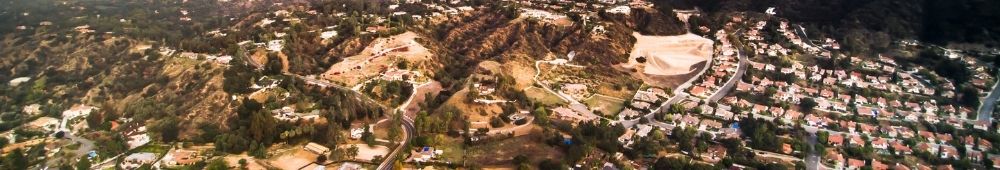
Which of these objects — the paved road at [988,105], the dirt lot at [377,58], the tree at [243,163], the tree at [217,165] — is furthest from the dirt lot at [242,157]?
the paved road at [988,105]

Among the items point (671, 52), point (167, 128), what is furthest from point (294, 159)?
point (671, 52)

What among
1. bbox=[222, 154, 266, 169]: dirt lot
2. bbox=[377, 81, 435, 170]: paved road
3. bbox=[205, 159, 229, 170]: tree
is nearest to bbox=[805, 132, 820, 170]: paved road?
bbox=[377, 81, 435, 170]: paved road

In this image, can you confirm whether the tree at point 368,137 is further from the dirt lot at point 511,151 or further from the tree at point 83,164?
the tree at point 83,164

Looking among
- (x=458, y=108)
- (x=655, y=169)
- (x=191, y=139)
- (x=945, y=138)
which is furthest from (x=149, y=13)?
(x=945, y=138)

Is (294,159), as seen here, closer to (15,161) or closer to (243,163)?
(243,163)

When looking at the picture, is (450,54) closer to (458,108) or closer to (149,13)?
(458,108)

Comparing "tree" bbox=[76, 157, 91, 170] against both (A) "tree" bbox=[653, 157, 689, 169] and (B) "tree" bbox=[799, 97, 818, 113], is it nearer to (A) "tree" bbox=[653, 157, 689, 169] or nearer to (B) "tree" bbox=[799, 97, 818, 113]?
(A) "tree" bbox=[653, 157, 689, 169]
